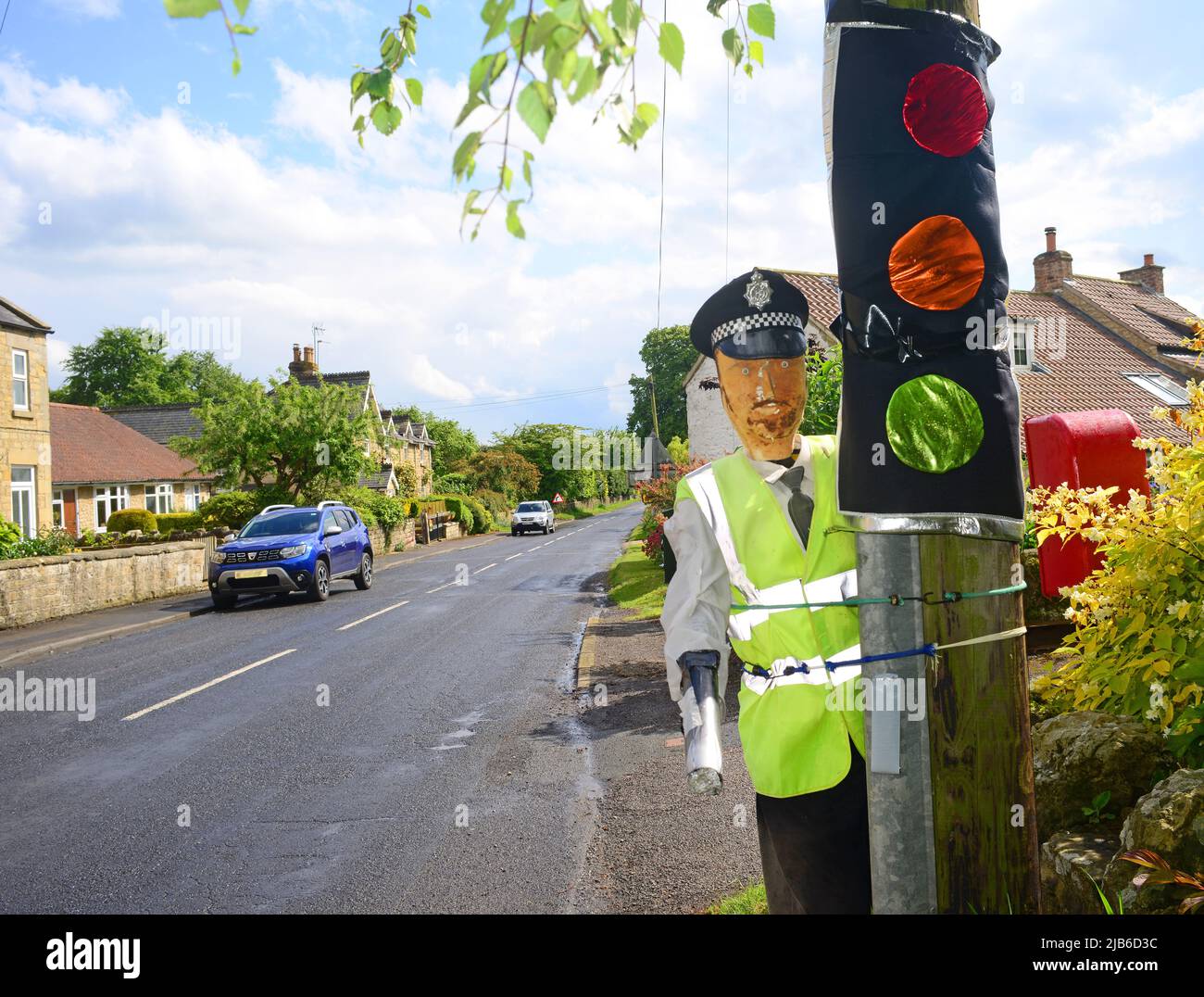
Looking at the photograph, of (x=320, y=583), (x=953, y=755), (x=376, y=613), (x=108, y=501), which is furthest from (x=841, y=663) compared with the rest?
(x=108, y=501)

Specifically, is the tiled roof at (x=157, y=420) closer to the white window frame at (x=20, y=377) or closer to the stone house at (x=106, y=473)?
the stone house at (x=106, y=473)

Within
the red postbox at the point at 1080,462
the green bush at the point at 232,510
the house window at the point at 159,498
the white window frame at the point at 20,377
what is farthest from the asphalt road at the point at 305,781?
the house window at the point at 159,498

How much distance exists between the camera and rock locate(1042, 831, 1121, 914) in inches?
104

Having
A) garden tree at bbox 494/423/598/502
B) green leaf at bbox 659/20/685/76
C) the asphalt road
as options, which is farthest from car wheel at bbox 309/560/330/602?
garden tree at bbox 494/423/598/502

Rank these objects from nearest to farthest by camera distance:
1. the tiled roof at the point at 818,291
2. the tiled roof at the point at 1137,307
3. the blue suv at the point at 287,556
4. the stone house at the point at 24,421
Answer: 1. the blue suv at the point at 287,556
2. the tiled roof at the point at 818,291
3. the stone house at the point at 24,421
4. the tiled roof at the point at 1137,307

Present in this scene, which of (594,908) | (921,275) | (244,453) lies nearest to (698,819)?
(594,908)

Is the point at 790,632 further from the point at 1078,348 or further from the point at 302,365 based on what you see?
the point at 302,365

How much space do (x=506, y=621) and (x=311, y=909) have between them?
10.7m

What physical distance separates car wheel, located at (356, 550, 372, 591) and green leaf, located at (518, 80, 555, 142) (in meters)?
19.8

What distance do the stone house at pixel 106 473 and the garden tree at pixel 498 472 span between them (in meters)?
22.0

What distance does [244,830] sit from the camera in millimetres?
5477

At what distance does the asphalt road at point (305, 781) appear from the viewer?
4.62m

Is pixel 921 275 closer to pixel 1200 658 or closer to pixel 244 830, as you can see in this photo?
pixel 1200 658

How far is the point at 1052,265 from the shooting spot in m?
32.0
